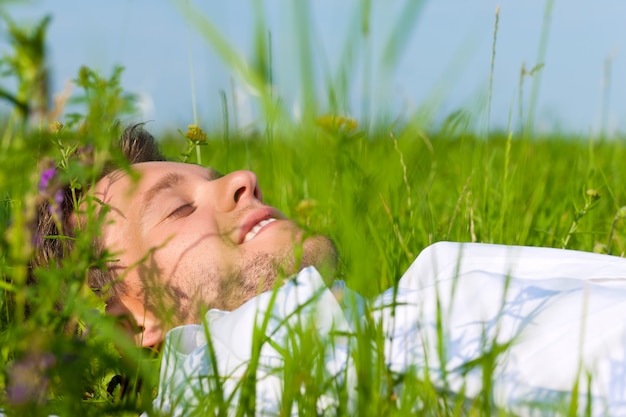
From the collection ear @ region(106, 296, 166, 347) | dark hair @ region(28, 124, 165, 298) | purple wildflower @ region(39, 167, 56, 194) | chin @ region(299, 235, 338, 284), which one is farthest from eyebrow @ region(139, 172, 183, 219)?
purple wildflower @ region(39, 167, 56, 194)

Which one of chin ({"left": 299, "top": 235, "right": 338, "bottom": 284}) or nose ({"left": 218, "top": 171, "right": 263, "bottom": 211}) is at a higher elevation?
nose ({"left": 218, "top": 171, "right": 263, "bottom": 211})

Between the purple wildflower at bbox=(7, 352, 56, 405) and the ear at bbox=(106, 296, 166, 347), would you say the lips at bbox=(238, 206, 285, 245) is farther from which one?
the purple wildflower at bbox=(7, 352, 56, 405)

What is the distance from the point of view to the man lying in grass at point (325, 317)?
1.34 metres

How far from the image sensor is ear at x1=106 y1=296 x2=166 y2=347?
2.15 m

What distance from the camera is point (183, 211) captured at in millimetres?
2340

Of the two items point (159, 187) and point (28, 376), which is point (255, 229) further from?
point (28, 376)

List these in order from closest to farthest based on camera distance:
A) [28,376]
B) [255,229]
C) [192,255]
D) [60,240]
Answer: [28,376], [192,255], [255,229], [60,240]

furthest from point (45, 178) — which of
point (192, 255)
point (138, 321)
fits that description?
point (138, 321)

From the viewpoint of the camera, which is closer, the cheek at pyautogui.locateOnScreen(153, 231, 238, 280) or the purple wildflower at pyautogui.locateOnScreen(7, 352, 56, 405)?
the purple wildflower at pyautogui.locateOnScreen(7, 352, 56, 405)

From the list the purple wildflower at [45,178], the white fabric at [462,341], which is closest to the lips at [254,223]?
the white fabric at [462,341]

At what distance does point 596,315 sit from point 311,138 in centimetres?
81

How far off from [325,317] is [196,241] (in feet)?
2.21

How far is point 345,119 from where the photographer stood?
1.27 metres

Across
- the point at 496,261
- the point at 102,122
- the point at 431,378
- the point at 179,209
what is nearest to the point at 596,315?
the point at 431,378
